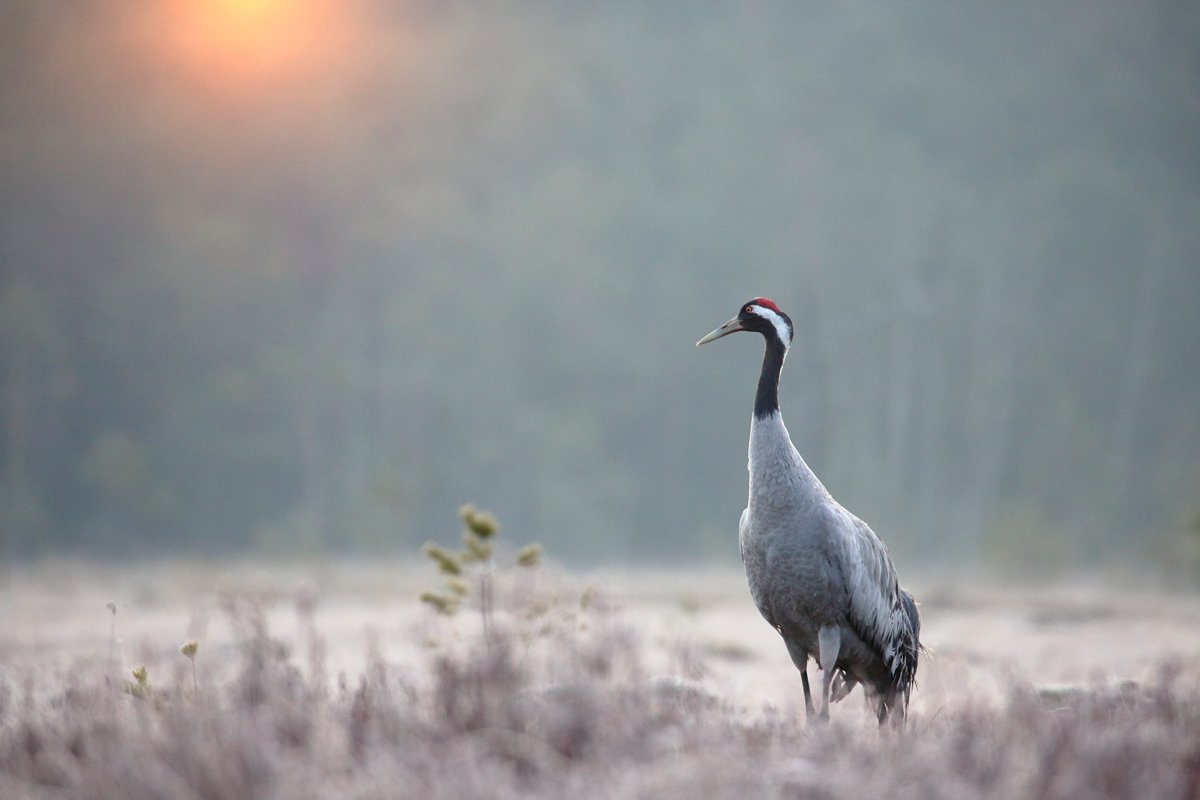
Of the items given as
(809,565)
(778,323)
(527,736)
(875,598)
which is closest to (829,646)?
(875,598)

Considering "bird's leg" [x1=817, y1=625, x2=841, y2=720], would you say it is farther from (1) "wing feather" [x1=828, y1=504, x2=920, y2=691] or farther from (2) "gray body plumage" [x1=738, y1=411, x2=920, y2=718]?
(1) "wing feather" [x1=828, y1=504, x2=920, y2=691]

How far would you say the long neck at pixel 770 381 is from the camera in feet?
19.8

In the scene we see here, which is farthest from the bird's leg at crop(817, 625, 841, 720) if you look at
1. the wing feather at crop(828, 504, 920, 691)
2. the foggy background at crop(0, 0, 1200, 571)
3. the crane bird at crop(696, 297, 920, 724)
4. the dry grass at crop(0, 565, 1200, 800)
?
the foggy background at crop(0, 0, 1200, 571)

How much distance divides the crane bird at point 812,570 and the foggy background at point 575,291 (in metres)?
24.7

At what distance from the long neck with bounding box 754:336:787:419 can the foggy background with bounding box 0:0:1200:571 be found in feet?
80.4

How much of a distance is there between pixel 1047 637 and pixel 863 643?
12116 millimetres

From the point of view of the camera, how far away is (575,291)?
64062 millimetres

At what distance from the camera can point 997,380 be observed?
5569 cm

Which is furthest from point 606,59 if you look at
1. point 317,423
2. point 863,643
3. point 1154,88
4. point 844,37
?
point 863,643

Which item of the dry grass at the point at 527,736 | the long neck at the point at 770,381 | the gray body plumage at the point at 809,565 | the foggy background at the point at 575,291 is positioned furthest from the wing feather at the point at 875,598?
the foggy background at the point at 575,291

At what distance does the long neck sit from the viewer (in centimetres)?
603

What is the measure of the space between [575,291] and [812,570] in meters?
59.1

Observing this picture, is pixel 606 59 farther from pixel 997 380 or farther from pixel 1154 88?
pixel 997 380

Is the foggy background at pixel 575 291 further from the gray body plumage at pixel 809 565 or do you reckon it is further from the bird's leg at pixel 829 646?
the bird's leg at pixel 829 646
